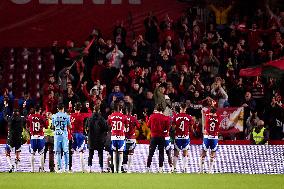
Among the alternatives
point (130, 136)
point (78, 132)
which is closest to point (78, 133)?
point (78, 132)

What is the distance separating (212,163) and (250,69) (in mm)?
4555

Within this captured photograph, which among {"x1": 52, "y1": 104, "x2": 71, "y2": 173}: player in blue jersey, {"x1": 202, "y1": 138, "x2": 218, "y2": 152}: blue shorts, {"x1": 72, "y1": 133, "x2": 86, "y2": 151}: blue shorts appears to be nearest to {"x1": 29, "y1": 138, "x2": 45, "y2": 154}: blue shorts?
{"x1": 52, "y1": 104, "x2": 71, "y2": 173}: player in blue jersey

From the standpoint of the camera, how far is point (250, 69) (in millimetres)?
31828

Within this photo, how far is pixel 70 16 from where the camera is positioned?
3762 centimetres

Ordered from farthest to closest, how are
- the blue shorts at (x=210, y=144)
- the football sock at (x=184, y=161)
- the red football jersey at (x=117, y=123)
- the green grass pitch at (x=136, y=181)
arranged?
the football sock at (x=184, y=161)
the blue shorts at (x=210, y=144)
the red football jersey at (x=117, y=123)
the green grass pitch at (x=136, y=181)

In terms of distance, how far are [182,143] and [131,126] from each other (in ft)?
5.23

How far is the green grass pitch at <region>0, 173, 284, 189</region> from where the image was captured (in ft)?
76.2

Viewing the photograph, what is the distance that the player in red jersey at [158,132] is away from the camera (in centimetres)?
2795

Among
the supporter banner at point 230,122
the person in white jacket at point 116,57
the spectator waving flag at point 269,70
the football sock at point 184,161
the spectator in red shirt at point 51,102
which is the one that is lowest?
the football sock at point 184,161

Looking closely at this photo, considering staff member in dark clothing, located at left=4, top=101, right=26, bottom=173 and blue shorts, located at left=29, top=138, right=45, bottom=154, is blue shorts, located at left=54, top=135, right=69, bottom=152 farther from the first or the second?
staff member in dark clothing, located at left=4, top=101, right=26, bottom=173

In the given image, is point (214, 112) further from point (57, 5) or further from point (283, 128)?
point (57, 5)

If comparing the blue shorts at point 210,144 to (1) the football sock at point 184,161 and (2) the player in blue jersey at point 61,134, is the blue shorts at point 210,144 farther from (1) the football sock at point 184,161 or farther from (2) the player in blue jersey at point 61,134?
(2) the player in blue jersey at point 61,134

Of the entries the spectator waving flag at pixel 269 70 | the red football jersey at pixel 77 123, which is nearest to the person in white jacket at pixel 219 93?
the spectator waving flag at pixel 269 70

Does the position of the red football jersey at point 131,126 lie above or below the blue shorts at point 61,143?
above
